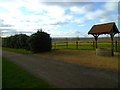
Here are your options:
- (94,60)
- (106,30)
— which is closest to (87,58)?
(94,60)

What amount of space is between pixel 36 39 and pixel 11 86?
18.9m

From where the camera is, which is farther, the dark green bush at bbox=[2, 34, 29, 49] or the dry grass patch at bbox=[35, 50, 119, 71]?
the dark green bush at bbox=[2, 34, 29, 49]

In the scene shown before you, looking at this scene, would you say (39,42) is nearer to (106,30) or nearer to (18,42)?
(106,30)

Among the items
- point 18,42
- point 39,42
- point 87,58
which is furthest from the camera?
point 18,42

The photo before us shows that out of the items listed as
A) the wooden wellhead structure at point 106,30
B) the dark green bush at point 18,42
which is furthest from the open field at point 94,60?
the dark green bush at point 18,42

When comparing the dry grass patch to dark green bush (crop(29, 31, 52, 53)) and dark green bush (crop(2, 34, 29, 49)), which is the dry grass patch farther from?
dark green bush (crop(2, 34, 29, 49))

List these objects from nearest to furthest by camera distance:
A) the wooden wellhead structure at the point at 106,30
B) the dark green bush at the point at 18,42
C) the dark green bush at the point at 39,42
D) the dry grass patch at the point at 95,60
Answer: the dry grass patch at the point at 95,60 < the wooden wellhead structure at the point at 106,30 < the dark green bush at the point at 39,42 < the dark green bush at the point at 18,42

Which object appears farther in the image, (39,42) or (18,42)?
(18,42)

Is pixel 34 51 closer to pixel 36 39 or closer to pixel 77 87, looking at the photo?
pixel 36 39

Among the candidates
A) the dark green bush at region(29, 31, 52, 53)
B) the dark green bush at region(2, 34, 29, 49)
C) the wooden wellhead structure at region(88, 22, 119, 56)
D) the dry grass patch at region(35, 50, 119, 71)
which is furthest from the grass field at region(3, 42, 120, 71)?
the dark green bush at region(2, 34, 29, 49)

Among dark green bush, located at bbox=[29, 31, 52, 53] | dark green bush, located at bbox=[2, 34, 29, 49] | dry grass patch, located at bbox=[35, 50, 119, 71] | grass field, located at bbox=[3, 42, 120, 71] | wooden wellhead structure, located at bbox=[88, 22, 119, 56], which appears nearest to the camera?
dry grass patch, located at bbox=[35, 50, 119, 71]

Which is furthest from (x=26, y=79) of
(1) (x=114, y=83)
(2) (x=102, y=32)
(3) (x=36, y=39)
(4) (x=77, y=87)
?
(3) (x=36, y=39)

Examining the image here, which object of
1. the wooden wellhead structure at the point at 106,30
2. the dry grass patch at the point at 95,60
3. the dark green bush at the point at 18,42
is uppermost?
the wooden wellhead structure at the point at 106,30

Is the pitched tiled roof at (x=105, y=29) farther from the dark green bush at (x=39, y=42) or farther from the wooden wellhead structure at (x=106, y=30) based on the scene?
the dark green bush at (x=39, y=42)
